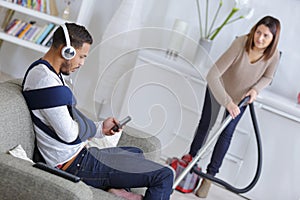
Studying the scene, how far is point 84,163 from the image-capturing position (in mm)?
2164

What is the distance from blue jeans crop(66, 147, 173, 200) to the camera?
182 cm

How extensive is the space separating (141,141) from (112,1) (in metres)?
2.94

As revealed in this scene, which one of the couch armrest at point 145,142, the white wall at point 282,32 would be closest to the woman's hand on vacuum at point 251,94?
the white wall at point 282,32

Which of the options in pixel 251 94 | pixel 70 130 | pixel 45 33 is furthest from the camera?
pixel 45 33

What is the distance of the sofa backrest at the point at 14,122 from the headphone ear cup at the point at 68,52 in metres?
0.26

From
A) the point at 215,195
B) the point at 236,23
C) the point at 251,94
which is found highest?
the point at 236,23

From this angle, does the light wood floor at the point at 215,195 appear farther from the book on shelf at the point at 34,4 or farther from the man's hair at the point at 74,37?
the book on shelf at the point at 34,4

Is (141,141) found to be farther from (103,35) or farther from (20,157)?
(103,35)

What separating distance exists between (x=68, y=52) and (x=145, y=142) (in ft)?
1.65

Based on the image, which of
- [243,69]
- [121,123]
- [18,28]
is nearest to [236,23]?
[243,69]

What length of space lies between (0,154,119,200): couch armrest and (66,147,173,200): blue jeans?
134mm

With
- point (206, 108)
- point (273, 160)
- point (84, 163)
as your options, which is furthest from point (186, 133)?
point (273, 160)

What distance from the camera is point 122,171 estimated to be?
6.30 feet

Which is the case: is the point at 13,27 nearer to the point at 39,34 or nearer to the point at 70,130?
the point at 39,34
